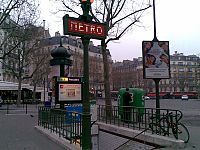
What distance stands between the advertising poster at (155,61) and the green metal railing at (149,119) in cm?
174

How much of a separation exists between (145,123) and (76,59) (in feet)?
278

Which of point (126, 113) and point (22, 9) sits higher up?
point (22, 9)

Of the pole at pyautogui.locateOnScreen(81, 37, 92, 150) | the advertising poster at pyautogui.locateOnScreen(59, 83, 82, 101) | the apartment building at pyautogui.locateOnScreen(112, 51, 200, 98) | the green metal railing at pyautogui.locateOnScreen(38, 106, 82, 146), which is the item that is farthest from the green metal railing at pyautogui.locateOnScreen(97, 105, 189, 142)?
the apartment building at pyautogui.locateOnScreen(112, 51, 200, 98)

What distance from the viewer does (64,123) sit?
523 inches

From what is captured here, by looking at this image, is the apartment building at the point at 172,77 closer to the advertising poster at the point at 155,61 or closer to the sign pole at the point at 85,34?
the advertising poster at the point at 155,61

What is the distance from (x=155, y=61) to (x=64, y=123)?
15.0ft

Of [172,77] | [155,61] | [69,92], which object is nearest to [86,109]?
[155,61]

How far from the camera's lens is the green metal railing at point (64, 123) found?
465 inches

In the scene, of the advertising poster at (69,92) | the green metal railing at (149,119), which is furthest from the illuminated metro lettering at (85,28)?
the advertising poster at (69,92)

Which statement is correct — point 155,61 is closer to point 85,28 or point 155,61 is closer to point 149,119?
point 149,119

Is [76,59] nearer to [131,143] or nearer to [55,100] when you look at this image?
[55,100]

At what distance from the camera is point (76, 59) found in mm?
96938

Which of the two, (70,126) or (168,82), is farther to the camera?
(168,82)

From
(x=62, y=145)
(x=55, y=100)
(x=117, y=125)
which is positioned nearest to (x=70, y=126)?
(x=62, y=145)
